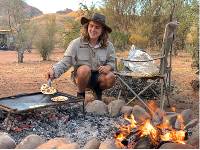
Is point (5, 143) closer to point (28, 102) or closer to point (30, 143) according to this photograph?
point (30, 143)

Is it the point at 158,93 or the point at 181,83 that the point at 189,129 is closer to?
the point at 158,93

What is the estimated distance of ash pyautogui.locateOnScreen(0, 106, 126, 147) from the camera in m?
4.48

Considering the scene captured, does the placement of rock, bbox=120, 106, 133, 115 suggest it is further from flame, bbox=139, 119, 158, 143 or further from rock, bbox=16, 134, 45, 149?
rock, bbox=16, 134, 45, 149

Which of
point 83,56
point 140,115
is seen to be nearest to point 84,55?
point 83,56

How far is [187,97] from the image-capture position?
7043mm

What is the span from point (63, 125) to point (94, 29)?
136 centimetres

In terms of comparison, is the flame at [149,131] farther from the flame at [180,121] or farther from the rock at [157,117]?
the flame at [180,121]

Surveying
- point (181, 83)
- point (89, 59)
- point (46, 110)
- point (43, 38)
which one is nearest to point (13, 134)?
point (46, 110)

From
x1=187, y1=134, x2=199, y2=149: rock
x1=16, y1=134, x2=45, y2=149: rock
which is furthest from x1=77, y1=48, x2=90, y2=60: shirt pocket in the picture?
x1=187, y1=134, x2=199, y2=149: rock

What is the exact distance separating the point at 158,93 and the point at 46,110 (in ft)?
6.98

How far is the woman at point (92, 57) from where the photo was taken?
5.56 metres

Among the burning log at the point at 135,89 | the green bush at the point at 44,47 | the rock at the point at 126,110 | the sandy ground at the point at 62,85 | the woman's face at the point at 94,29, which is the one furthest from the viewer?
the green bush at the point at 44,47

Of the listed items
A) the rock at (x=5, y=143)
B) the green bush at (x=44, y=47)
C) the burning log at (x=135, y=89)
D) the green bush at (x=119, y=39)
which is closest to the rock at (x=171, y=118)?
the rock at (x=5, y=143)

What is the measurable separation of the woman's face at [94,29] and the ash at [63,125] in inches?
38.1
